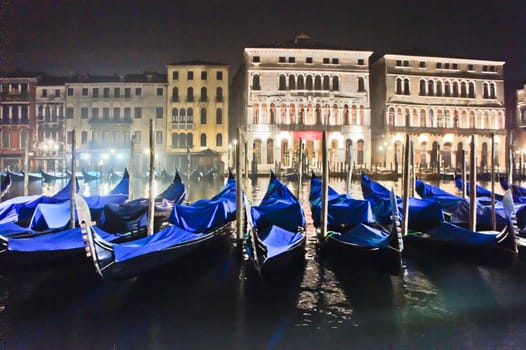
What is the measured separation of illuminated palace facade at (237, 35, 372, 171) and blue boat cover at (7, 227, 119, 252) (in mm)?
22902

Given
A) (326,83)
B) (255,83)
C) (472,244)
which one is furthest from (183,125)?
(472,244)

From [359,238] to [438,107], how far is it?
2685 centimetres

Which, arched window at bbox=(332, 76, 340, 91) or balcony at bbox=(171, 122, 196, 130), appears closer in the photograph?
arched window at bbox=(332, 76, 340, 91)

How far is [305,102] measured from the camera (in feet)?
96.1

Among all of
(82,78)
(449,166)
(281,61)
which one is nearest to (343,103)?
(281,61)

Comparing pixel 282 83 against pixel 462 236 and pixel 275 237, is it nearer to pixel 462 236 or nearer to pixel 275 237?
pixel 462 236

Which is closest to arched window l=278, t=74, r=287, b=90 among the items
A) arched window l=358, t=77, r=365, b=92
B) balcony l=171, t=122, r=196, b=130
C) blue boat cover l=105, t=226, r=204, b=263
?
arched window l=358, t=77, r=365, b=92

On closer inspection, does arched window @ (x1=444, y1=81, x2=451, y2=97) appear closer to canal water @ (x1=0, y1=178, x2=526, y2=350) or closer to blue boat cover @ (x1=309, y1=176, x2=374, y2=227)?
blue boat cover @ (x1=309, y1=176, x2=374, y2=227)

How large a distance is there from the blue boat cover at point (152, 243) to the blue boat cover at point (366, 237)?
6.40 feet

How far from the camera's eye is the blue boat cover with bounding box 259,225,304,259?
17.5ft

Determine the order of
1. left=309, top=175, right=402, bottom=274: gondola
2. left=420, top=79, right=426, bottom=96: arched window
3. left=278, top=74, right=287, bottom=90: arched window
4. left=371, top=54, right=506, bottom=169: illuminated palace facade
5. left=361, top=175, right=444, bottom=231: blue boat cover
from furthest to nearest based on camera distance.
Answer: left=420, top=79, right=426, bottom=96: arched window < left=371, top=54, right=506, bottom=169: illuminated palace facade < left=278, top=74, right=287, bottom=90: arched window < left=361, top=175, right=444, bottom=231: blue boat cover < left=309, top=175, right=402, bottom=274: gondola

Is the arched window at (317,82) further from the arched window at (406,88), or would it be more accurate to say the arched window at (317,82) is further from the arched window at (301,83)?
the arched window at (406,88)

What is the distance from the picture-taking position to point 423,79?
30281 millimetres

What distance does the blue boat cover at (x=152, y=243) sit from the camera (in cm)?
471
